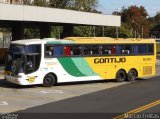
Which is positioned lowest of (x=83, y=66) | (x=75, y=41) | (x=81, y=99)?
(x=81, y=99)

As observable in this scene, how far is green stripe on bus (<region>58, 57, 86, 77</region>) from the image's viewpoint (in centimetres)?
2627

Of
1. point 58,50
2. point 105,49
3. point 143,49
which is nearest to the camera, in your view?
point 58,50

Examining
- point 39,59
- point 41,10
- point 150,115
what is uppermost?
point 41,10

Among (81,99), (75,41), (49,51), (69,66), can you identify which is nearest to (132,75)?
(75,41)

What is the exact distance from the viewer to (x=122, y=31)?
93.0m

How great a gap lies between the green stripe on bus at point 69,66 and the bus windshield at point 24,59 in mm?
1617

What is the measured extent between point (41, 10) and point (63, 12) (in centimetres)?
264

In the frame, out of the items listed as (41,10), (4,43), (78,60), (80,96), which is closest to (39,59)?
(78,60)

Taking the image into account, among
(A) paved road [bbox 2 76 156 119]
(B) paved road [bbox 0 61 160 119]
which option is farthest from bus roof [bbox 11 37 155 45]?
(A) paved road [bbox 2 76 156 119]

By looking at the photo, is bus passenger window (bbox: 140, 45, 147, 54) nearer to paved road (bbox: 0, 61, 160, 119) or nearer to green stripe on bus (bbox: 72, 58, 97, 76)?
paved road (bbox: 0, 61, 160, 119)

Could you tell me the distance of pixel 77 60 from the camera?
88.1 feet

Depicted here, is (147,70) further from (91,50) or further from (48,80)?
(48,80)

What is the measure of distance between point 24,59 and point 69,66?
3.00m

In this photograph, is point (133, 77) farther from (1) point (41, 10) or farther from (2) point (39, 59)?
(1) point (41, 10)
